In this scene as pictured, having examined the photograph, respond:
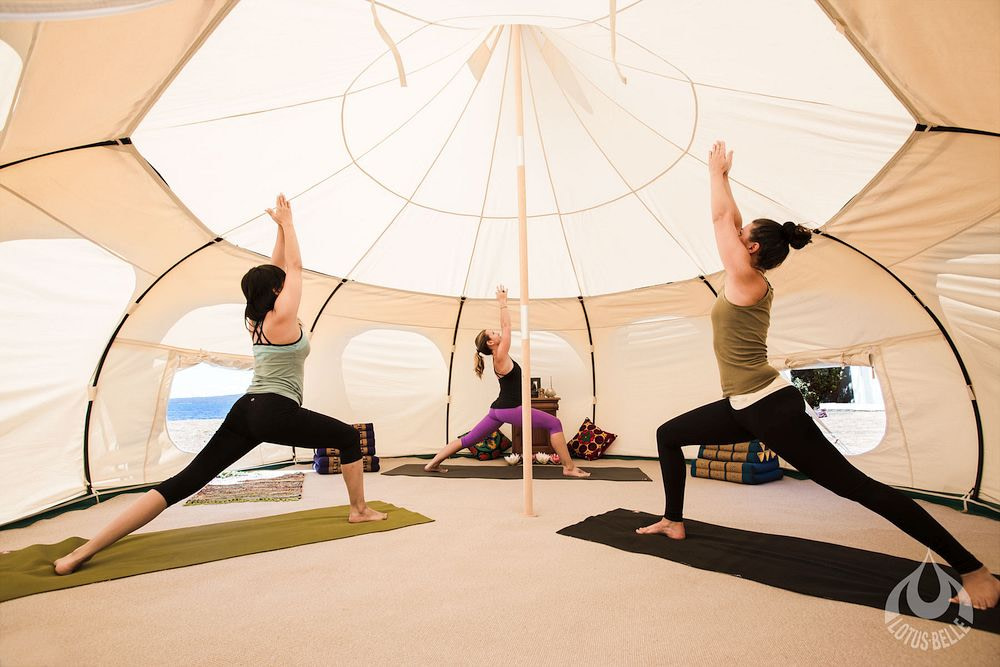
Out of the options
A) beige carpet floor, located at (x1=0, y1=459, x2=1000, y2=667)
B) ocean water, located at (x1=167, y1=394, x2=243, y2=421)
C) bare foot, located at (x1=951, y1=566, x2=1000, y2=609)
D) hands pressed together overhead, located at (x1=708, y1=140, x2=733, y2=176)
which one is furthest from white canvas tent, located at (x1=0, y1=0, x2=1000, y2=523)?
ocean water, located at (x1=167, y1=394, x2=243, y2=421)

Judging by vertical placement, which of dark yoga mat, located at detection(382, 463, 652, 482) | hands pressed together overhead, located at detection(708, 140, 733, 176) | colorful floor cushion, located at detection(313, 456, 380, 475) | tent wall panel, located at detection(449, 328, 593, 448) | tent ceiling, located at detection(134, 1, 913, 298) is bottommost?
dark yoga mat, located at detection(382, 463, 652, 482)

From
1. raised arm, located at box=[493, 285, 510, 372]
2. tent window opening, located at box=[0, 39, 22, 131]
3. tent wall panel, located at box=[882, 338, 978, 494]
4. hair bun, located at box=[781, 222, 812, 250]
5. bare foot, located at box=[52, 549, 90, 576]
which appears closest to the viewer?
tent window opening, located at box=[0, 39, 22, 131]

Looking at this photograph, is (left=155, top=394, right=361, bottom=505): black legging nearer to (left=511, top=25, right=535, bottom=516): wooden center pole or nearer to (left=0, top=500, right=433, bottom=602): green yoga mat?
(left=0, top=500, right=433, bottom=602): green yoga mat

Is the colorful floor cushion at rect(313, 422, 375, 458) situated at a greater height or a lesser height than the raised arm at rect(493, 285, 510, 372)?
lesser

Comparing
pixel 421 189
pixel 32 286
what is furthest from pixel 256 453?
pixel 421 189

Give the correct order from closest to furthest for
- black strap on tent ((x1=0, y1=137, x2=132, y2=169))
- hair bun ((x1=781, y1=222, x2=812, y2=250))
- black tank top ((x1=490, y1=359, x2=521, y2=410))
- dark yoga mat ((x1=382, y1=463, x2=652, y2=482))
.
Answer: hair bun ((x1=781, y1=222, x2=812, y2=250))
black strap on tent ((x1=0, y1=137, x2=132, y2=169))
black tank top ((x1=490, y1=359, x2=521, y2=410))
dark yoga mat ((x1=382, y1=463, x2=652, y2=482))

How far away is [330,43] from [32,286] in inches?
122

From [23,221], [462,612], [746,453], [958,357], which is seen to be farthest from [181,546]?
[958,357]

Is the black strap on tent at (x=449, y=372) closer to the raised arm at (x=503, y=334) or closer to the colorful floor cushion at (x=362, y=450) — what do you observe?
the colorful floor cushion at (x=362, y=450)

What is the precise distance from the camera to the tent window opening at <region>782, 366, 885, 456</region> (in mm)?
16797

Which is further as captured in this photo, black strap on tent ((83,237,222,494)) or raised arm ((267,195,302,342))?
black strap on tent ((83,237,222,494))

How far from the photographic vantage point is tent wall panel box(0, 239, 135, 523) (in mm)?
4082

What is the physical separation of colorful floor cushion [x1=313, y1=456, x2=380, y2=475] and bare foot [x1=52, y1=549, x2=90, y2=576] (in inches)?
163

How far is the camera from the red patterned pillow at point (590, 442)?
317 inches
